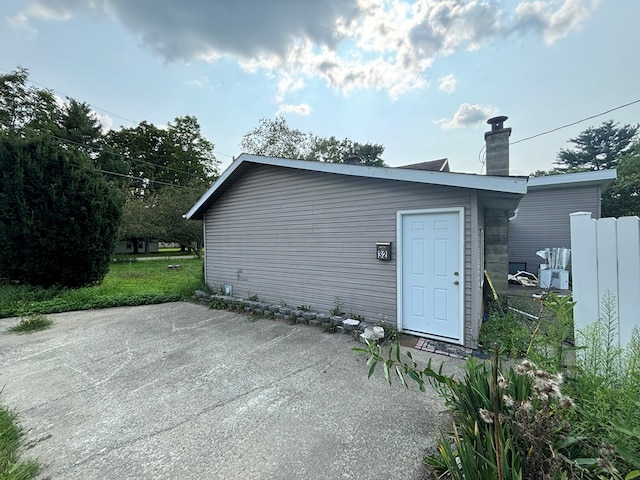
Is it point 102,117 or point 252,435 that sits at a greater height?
point 102,117

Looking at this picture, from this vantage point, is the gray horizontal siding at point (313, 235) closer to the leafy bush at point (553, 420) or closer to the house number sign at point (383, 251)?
the house number sign at point (383, 251)

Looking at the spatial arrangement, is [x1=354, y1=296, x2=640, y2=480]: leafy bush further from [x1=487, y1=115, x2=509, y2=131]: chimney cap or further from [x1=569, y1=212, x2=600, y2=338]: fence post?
[x1=487, y1=115, x2=509, y2=131]: chimney cap

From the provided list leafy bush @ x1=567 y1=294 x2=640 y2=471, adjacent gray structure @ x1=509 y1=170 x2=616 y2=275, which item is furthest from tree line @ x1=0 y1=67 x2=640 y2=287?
adjacent gray structure @ x1=509 y1=170 x2=616 y2=275

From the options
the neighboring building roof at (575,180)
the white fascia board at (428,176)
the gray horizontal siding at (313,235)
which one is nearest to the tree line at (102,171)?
the white fascia board at (428,176)

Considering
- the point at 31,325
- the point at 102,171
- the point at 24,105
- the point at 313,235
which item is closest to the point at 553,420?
the point at 313,235

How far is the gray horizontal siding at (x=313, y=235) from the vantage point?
4816mm

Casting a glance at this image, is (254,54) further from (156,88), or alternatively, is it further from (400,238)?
(400,238)

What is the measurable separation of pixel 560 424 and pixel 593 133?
32.5 meters

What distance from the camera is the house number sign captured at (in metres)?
4.78

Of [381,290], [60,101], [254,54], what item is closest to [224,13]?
[254,54]

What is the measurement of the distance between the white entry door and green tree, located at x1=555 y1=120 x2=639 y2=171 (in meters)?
27.8

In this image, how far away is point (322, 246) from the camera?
5.67m

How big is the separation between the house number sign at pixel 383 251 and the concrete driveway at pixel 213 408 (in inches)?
61.9

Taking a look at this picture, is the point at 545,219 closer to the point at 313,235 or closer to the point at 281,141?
the point at 313,235
